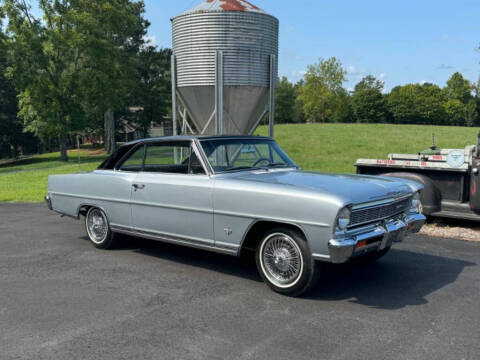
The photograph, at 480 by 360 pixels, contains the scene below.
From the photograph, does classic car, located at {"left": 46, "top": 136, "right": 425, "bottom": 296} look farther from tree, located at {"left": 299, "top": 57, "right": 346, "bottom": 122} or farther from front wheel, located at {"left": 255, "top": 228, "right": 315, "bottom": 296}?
tree, located at {"left": 299, "top": 57, "right": 346, "bottom": 122}

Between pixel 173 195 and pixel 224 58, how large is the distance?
29.0ft

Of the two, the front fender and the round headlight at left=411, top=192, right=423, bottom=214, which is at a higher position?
the round headlight at left=411, top=192, right=423, bottom=214

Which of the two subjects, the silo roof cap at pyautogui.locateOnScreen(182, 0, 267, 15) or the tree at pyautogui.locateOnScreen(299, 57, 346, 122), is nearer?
the silo roof cap at pyautogui.locateOnScreen(182, 0, 267, 15)

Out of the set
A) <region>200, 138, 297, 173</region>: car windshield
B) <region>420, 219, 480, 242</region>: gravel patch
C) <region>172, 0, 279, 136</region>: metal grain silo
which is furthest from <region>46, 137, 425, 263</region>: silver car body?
<region>172, 0, 279, 136</region>: metal grain silo

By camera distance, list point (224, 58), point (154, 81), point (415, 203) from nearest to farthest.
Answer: point (415, 203) → point (224, 58) → point (154, 81)

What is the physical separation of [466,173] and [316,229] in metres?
4.20

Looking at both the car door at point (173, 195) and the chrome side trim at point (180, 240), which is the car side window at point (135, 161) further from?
the chrome side trim at point (180, 240)

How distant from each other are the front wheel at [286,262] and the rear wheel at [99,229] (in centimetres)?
267

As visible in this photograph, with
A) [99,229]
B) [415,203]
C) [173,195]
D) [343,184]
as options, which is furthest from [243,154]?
[99,229]

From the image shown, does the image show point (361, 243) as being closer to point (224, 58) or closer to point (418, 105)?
point (224, 58)

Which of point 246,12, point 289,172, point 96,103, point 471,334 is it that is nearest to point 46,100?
point 96,103

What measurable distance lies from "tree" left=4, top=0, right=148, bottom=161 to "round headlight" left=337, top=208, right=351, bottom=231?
28.8 m

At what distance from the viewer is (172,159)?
5.77m

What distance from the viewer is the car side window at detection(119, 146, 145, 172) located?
608 cm
